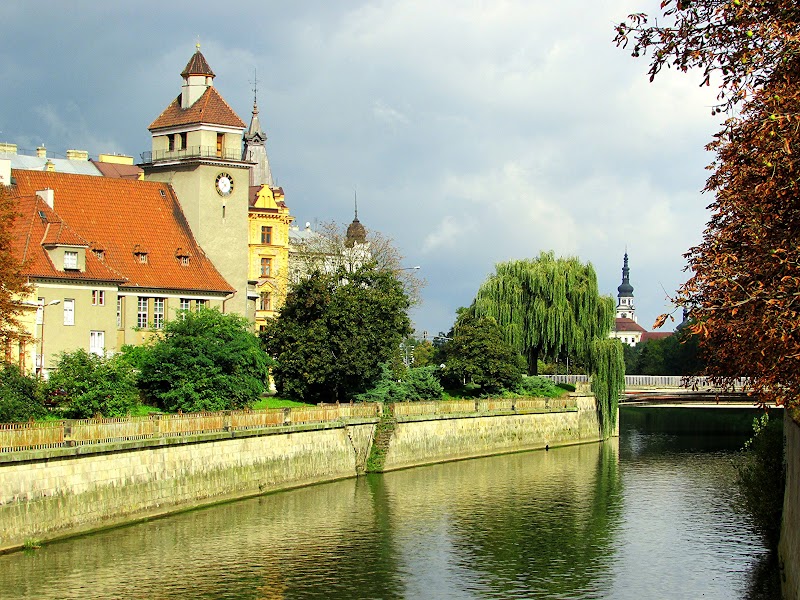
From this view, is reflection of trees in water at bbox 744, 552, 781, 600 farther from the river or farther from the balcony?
the balcony

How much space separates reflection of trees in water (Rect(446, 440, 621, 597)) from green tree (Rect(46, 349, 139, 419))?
46.1 ft

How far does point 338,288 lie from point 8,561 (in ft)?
109

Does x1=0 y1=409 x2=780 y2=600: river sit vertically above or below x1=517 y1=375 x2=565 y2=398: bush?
below

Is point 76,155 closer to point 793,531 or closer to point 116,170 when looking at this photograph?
point 116,170

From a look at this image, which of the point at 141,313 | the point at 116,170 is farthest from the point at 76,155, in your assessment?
the point at 141,313

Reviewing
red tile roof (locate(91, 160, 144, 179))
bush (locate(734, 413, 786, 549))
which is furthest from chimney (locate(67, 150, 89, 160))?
bush (locate(734, 413, 786, 549))

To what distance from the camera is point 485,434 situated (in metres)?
72.2

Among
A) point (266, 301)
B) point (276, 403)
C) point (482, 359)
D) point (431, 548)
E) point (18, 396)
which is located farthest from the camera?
point (266, 301)

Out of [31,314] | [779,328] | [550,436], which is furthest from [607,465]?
[779,328]

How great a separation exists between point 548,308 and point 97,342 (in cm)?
3376

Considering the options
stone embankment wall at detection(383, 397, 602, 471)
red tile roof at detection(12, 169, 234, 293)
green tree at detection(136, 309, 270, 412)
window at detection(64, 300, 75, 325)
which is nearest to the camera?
green tree at detection(136, 309, 270, 412)

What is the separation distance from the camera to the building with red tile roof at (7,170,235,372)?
5994 centimetres

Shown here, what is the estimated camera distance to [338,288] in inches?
2566

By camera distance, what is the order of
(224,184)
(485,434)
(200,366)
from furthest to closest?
(224,184) → (485,434) → (200,366)
